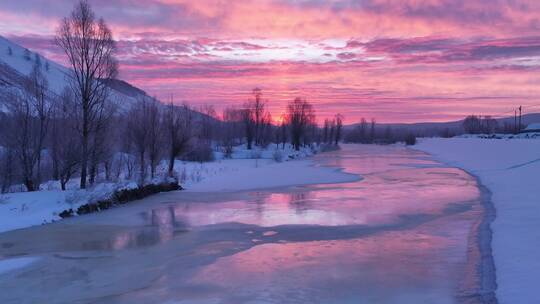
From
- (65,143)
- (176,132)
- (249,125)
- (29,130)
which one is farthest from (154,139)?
(249,125)

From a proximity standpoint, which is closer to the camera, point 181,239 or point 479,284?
point 479,284

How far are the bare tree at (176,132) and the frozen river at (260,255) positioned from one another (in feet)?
47.6

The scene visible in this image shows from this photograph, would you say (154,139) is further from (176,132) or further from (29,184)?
(29,184)

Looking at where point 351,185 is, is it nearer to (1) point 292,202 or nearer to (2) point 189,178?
(1) point 292,202

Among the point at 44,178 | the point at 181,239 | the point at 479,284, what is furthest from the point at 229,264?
the point at 44,178

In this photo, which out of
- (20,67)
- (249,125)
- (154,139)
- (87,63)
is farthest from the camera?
(20,67)

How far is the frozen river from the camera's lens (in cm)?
789

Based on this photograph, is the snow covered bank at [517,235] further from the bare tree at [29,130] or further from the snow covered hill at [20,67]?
the snow covered hill at [20,67]

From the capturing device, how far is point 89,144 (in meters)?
21.0

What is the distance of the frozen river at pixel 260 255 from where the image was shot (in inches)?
311

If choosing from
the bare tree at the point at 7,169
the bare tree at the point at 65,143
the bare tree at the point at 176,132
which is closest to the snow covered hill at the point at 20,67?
the bare tree at the point at 176,132

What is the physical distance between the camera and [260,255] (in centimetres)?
1045

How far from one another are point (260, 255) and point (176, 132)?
2374 cm

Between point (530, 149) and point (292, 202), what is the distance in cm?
2378
